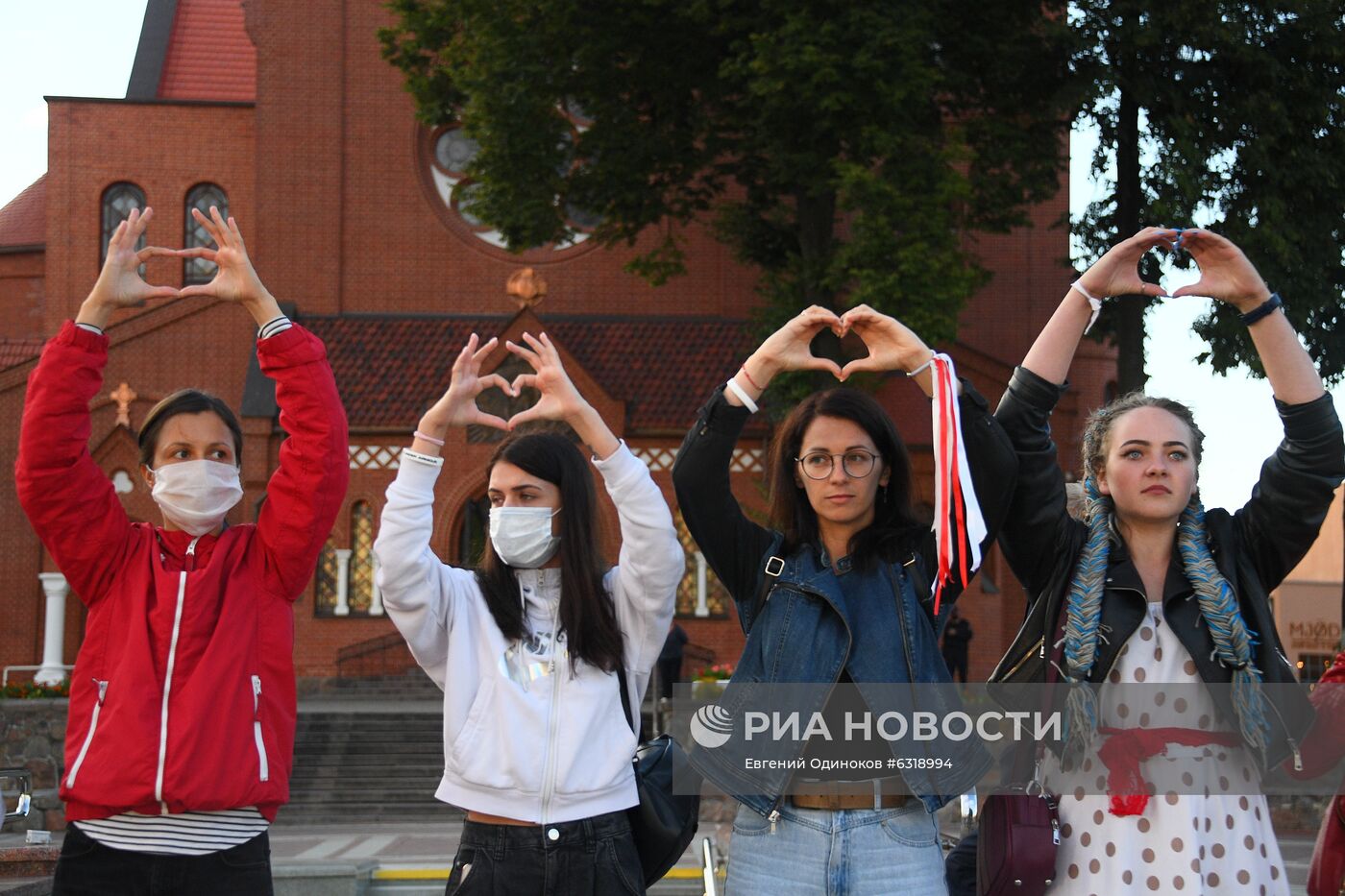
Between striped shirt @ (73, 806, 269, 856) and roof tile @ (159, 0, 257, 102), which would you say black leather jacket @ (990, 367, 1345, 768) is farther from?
roof tile @ (159, 0, 257, 102)

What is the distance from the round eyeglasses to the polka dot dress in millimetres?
826

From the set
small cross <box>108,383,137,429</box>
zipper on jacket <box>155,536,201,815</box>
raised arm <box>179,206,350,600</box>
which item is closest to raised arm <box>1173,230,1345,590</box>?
raised arm <box>179,206,350,600</box>

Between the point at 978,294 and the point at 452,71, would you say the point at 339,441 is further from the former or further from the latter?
the point at 978,294

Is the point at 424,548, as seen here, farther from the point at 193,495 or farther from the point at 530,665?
the point at 193,495

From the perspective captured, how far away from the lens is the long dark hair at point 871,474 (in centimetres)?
412

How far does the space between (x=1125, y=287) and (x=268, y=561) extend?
2.50m

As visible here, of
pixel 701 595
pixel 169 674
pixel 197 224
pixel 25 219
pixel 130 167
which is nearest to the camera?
pixel 169 674

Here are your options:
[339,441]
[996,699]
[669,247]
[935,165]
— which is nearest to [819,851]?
Answer: [996,699]

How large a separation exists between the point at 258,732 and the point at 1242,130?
1753cm

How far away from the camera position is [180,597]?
4.18 meters

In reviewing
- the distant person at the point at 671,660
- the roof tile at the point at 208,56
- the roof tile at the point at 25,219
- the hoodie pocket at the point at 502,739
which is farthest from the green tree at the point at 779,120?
the hoodie pocket at the point at 502,739

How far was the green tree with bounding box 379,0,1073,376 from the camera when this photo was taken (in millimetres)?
18859

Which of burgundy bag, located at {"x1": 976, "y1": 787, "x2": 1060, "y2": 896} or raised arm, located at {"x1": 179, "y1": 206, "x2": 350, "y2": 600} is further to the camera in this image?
raised arm, located at {"x1": 179, "y1": 206, "x2": 350, "y2": 600}

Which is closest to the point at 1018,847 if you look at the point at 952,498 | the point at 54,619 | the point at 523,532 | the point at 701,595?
the point at 952,498
